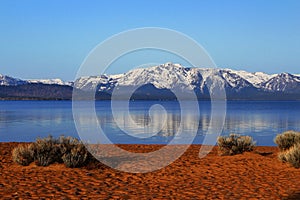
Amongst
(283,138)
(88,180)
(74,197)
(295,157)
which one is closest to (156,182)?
(88,180)

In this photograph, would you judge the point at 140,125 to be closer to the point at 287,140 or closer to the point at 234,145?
the point at 287,140

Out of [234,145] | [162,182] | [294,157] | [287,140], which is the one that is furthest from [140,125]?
[162,182]

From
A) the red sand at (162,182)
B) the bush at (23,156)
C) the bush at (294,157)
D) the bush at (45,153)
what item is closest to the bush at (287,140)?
the red sand at (162,182)

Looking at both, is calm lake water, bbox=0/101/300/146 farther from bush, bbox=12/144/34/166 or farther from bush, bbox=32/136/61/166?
bush, bbox=12/144/34/166

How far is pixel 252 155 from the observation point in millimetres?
15312

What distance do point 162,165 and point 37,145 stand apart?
4.09 meters

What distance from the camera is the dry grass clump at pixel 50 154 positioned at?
12.4 meters

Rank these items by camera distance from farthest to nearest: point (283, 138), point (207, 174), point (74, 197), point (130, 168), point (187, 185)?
point (283, 138) → point (130, 168) → point (207, 174) → point (187, 185) → point (74, 197)

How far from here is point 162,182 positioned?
36.0 feet

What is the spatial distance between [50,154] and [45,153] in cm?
18

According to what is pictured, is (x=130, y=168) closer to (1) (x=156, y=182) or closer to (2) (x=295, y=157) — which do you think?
(1) (x=156, y=182)

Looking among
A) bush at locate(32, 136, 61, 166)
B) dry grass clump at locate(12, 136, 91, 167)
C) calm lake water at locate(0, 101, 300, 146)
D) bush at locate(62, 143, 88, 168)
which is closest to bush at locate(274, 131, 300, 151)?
dry grass clump at locate(12, 136, 91, 167)

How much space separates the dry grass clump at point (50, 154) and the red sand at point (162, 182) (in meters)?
0.23

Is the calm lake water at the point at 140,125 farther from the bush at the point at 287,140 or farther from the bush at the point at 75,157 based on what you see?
the bush at the point at 75,157
